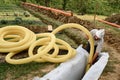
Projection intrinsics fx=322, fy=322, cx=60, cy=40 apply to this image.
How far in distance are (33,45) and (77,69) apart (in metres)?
1.95

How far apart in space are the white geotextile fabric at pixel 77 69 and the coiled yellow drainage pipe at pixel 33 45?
0.22 m

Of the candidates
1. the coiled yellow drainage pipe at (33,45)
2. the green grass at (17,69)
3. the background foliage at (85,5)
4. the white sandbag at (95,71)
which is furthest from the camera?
the background foliage at (85,5)

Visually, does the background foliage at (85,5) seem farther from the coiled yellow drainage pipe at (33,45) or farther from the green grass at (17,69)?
the green grass at (17,69)

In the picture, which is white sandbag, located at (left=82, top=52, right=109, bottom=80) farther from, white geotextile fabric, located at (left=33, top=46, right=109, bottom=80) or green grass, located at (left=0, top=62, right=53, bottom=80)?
green grass, located at (left=0, top=62, right=53, bottom=80)

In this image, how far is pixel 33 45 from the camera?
8.33 meters

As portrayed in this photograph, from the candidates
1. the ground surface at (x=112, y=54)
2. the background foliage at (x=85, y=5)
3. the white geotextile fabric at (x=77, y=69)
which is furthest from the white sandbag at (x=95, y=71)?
the background foliage at (x=85, y=5)

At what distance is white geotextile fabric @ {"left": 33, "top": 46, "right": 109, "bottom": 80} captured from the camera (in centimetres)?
575

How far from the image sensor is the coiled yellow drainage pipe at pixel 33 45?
25.0ft

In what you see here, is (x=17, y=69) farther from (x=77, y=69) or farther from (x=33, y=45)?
(x=77, y=69)

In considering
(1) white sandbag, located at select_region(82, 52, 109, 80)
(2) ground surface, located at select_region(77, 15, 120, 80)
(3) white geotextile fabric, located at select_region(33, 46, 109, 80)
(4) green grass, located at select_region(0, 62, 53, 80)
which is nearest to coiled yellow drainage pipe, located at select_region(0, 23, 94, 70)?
(4) green grass, located at select_region(0, 62, 53, 80)

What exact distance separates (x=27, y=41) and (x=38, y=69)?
1.32 metres

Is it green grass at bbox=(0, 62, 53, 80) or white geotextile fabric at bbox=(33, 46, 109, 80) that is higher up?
white geotextile fabric at bbox=(33, 46, 109, 80)

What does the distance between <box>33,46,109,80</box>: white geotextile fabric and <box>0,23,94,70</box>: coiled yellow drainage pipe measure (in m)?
0.22

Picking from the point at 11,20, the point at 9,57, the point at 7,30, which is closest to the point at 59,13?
the point at 11,20
